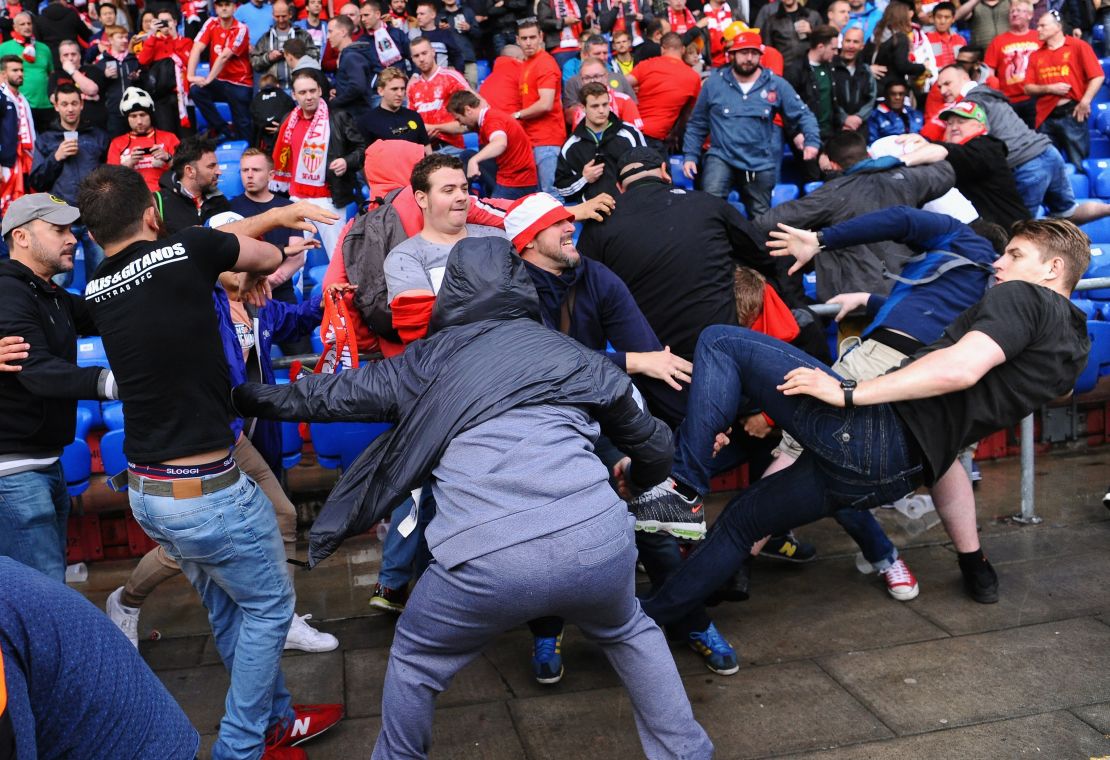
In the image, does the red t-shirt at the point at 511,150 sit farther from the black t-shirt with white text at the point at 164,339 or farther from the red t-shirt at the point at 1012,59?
the red t-shirt at the point at 1012,59

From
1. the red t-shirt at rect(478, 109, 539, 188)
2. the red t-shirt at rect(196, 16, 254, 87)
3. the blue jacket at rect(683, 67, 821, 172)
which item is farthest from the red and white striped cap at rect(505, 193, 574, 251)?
the red t-shirt at rect(196, 16, 254, 87)

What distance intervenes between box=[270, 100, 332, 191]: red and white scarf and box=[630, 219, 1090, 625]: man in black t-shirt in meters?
5.29

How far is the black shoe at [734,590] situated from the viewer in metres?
4.57

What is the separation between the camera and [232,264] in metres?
3.44

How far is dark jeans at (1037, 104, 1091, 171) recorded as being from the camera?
10.6m

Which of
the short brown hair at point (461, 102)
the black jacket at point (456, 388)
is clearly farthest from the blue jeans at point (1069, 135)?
the black jacket at point (456, 388)

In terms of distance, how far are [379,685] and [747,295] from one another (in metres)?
2.31

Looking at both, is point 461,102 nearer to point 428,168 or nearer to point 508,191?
point 508,191

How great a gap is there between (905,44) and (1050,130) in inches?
68.6

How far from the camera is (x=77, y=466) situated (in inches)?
209

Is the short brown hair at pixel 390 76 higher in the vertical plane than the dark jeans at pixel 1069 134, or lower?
higher

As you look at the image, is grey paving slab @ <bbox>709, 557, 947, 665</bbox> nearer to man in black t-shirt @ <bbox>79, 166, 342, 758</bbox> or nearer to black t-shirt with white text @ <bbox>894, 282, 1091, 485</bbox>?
black t-shirt with white text @ <bbox>894, 282, 1091, 485</bbox>

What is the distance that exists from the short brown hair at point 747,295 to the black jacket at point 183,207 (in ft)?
11.0

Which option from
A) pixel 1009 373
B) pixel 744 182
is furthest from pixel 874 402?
pixel 744 182
